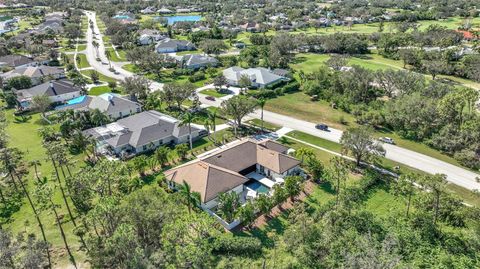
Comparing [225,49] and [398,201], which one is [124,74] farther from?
[398,201]

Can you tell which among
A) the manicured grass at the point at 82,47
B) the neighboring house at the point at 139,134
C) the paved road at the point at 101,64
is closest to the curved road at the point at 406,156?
the paved road at the point at 101,64

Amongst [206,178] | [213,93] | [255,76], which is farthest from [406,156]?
[213,93]

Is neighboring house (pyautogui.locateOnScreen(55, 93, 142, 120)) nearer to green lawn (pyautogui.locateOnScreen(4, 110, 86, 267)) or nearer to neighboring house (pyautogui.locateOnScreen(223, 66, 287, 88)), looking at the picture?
green lawn (pyautogui.locateOnScreen(4, 110, 86, 267))

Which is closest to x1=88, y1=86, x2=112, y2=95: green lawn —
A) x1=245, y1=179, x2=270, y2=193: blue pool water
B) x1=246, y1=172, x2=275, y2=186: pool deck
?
x1=246, y1=172, x2=275, y2=186: pool deck

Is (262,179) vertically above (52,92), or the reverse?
(52,92)

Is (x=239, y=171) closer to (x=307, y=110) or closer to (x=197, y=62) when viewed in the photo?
(x=307, y=110)

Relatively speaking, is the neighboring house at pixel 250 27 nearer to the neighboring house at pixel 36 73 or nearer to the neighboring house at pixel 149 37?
the neighboring house at pixel 149 37

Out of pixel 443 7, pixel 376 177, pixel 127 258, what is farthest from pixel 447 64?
pixel 443 7
